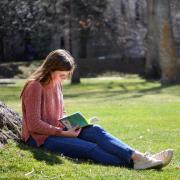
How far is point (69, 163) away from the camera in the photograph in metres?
7.24

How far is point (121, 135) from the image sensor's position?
12.1m

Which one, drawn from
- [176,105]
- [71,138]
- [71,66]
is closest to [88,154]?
[71,138]

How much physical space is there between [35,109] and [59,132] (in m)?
0.40

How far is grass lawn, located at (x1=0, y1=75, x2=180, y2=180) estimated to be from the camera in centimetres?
673

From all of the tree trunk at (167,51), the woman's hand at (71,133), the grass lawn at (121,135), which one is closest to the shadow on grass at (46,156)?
the grass lawn at (121,135)

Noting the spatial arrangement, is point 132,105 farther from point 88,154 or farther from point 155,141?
point 88,154

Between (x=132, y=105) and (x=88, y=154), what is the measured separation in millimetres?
12734

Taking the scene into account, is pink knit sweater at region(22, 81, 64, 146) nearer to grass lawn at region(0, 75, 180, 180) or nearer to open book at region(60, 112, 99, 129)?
open book at region(60, 112, 99, 129)

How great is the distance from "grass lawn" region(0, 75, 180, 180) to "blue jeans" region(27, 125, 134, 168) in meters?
0.16

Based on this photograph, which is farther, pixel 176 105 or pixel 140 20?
pixel 140 20

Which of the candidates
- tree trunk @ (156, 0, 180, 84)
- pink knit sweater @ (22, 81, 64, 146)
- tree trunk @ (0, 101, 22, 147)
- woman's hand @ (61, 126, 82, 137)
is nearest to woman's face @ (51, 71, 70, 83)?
pink knit sweater @ (22, 81, 64, 146)

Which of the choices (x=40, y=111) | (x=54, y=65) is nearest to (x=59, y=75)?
(x=54, y=65)

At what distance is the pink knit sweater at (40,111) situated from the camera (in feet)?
24.4

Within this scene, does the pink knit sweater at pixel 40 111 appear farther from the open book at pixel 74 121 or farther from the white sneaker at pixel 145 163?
the white sneaker at pixel 145 163
